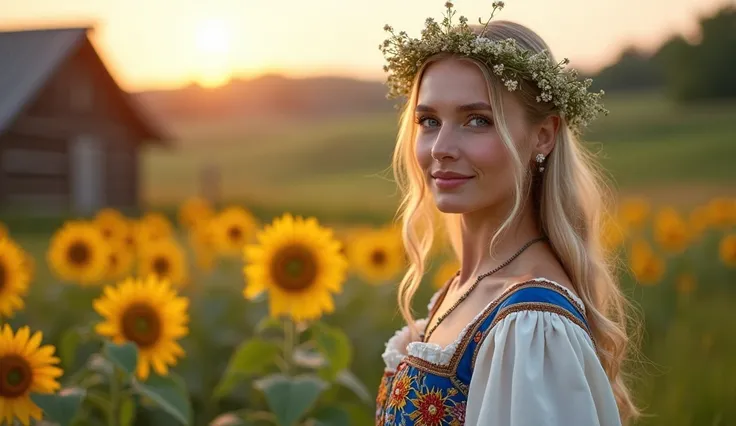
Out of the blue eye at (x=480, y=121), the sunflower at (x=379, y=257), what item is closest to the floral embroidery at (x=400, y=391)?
the blue eye at (x=480, y=121)

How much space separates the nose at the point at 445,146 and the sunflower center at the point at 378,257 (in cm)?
369

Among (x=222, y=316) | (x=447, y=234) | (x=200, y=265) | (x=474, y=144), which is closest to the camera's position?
(x=474, y=144)

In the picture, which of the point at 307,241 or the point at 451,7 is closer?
the point at 451,7

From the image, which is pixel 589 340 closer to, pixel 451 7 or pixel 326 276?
pixel 451 7

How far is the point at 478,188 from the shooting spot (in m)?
2.38

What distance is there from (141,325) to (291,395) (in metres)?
0.67

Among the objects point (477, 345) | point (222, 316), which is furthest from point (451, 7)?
point (222, 316)

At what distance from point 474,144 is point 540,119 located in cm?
26

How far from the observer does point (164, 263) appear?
5.40 m

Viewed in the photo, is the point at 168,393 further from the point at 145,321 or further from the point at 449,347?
the point at 449,347

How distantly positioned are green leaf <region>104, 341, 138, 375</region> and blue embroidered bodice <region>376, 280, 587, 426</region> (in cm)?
106

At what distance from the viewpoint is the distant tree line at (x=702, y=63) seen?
9.98 m

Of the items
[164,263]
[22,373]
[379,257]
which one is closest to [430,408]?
[22,373]

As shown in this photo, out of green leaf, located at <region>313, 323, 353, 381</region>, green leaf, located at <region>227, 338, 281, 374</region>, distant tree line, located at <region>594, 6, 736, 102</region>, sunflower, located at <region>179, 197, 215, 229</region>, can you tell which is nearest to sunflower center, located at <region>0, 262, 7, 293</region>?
green leaf, located at <region>227, 338, 281, 374</region>
